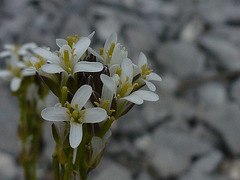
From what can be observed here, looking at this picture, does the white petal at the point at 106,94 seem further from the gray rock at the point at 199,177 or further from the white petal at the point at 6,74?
the gray rock at the point at 199,177

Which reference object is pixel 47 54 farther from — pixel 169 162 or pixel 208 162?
pixel 208 162

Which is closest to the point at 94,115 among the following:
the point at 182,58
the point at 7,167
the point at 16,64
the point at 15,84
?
the point at 15,84

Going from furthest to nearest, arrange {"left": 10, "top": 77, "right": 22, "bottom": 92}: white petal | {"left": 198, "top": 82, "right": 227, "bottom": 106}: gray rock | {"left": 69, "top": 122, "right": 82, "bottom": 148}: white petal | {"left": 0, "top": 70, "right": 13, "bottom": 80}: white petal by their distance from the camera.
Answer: {"left": 198, "top": 82, "right": 227, "bottom": 106}: gray rock → {"left": 0, "top": 70, "right": 13, "bottom": 80}: white petal → {"left": 10, "top": 77, "right": 22, "bottom": 92}: white petal → {"left": 69, "top": 122, "right": 82, "bottom": 148}: white petal

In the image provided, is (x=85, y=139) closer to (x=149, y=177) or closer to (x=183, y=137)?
(x=149, y=177)

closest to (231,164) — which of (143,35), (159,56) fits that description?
(159,56)

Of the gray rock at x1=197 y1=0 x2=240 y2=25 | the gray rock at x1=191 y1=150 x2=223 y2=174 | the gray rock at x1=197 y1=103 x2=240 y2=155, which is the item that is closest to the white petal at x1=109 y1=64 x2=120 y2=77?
the gray rock at x1=191 y1=150 x2=223 y2=174

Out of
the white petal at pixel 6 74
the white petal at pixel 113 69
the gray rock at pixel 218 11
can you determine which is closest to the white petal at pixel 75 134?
the white petal at pixel 113 69

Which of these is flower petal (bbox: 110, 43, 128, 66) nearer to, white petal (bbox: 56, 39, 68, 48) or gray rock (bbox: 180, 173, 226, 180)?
white petal (bbox: 56, 39, 68, 48)
